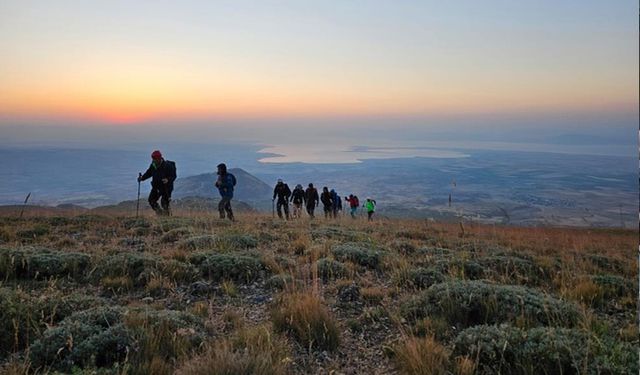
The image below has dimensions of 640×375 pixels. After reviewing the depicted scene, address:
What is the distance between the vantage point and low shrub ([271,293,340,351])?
4.20 m

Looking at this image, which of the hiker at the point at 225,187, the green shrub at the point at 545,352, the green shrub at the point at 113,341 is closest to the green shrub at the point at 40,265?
the green shrub at the point at 113,341

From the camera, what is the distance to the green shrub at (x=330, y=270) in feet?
22.3

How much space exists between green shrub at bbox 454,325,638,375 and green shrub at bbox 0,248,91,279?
20.2 feet

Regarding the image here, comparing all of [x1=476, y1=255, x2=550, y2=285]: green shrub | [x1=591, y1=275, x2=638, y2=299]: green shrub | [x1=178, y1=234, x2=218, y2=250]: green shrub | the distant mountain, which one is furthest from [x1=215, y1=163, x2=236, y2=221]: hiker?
the distant mountain

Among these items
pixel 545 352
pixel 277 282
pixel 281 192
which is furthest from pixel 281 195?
pixel 545 352

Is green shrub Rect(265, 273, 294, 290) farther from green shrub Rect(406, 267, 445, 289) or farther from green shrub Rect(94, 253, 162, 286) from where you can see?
green shrub Rect(406, 267, 445, 289)

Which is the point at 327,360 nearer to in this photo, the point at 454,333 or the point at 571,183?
the point at 454,333

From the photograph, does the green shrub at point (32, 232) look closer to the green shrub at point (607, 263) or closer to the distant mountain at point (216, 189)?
the green shrub at point (607, 263)

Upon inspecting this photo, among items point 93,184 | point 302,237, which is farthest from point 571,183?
point 93,184

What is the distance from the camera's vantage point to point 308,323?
4.29 metres

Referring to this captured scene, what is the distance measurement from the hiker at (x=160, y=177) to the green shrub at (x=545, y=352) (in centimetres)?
1236

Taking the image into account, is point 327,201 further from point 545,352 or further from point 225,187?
point 545,352

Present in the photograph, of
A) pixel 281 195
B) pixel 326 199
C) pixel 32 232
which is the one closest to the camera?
pixel 32 232

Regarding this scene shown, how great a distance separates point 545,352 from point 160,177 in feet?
43.2
